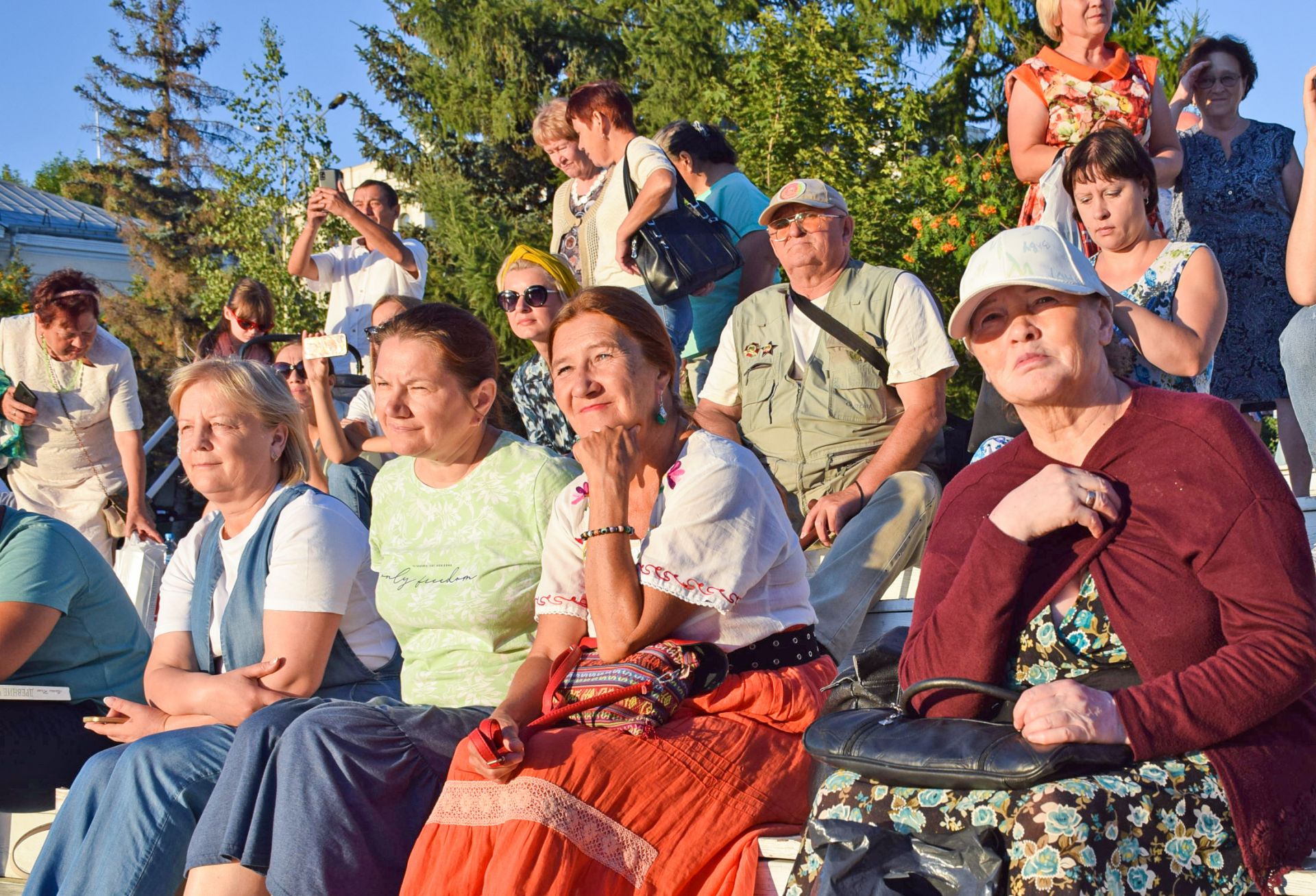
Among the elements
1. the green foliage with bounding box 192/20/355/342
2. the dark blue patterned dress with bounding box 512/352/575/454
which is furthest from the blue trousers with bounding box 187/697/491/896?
the green foliage with bounding box 192/20/355/342

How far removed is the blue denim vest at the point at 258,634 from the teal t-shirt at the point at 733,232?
264 centimetres

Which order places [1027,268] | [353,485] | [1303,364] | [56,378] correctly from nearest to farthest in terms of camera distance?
1. [1027,268]
2. [1303,364]
3. [353,485]
4. [56,378]

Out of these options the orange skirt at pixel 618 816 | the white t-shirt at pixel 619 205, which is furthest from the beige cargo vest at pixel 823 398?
the orange skirt at pixel 618 816

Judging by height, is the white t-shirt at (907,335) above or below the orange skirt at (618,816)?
above

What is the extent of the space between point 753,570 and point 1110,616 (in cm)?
83

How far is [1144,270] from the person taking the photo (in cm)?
443

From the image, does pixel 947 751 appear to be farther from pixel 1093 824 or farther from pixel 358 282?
pixel 358 282

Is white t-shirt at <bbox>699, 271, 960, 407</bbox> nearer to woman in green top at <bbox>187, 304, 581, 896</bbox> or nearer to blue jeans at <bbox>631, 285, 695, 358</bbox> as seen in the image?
blue jeans at <bbox>631, 285, 695, 358</bbox>

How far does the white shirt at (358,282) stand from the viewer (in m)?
7.54

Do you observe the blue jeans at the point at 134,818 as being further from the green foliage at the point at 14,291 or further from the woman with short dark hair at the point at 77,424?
the green foliage at the point at 14,291

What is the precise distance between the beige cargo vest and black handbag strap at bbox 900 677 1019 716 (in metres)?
2.26

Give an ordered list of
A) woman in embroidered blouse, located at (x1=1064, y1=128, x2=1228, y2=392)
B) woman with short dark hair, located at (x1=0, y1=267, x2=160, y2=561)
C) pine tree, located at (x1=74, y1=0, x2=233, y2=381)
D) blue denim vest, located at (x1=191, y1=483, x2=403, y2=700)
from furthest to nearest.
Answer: pine tree, located at (x1=74, y1=0, x2=233, y2=381) → woman with short dark hair, located at (x1=0, y1=267, x2=160, y2=561) → woman in embroidered blouse, located at (x1=1064, y1=128, x2=1228, y2=392) → blue denim vest, located at (x1=191, y1=483, x2=403, y2=700)

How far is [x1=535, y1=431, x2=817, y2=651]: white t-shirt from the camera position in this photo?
9.49ft

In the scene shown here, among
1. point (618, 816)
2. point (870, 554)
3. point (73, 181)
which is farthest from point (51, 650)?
point (73, 181)
